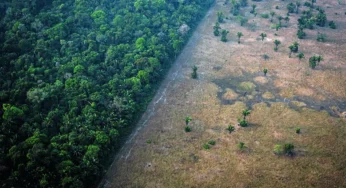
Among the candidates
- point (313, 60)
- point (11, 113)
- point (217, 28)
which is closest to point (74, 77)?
point (11, 113)

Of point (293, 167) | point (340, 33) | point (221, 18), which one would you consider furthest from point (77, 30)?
point (340, 33)

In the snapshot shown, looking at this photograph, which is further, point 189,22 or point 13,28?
point 189,22

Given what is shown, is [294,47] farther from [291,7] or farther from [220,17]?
[291,7]

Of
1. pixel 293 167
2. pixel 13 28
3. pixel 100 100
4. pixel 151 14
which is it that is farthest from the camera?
pixel 151 14

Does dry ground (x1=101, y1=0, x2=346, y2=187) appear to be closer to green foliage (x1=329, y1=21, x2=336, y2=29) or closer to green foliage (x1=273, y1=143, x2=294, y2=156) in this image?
green foliage (x1=273, y1=143, x2=294, y2=156)

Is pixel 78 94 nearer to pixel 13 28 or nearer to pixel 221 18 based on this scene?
pixel 13 28

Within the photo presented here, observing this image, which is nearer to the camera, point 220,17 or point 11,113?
point 11,113

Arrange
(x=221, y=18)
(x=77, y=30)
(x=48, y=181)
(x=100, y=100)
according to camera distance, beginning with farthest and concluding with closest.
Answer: (x=221, y=18), (x=77, y=30), (x=100, y=100), (x=48, y=181)
